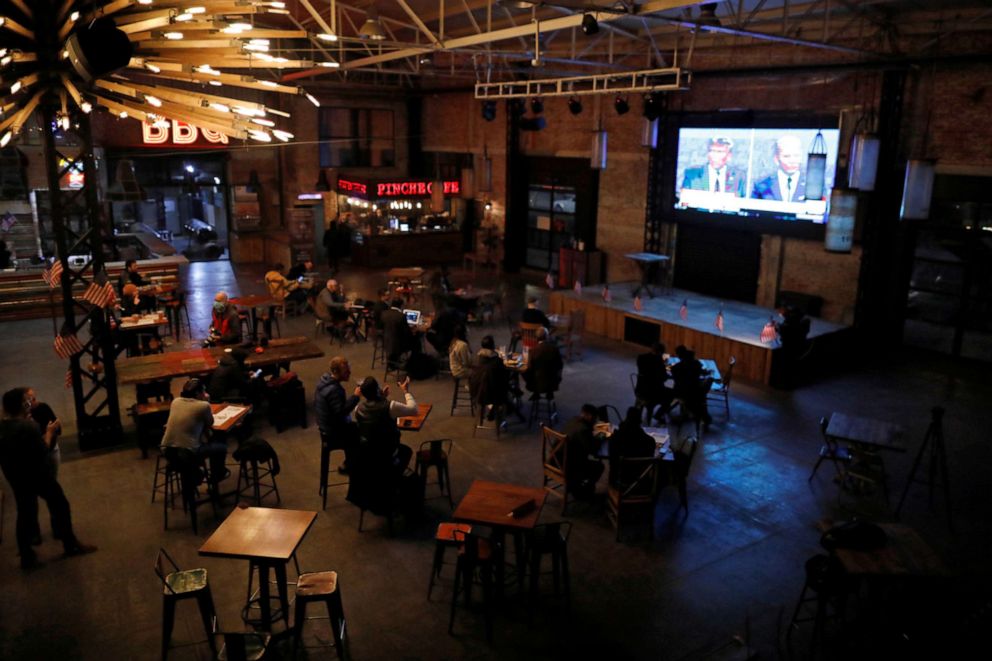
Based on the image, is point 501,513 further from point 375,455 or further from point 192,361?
point 192,361

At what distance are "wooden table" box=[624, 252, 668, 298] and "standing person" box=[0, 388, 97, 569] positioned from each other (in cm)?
1025

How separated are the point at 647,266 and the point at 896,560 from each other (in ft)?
35.7

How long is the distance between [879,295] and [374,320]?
26.8ft

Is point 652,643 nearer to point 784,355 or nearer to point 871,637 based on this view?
point 871,637

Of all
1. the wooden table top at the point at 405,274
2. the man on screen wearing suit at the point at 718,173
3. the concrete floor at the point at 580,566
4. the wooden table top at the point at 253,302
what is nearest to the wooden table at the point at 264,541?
the concrete floor at the point at 580,566

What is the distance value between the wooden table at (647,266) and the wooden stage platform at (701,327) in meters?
0.23

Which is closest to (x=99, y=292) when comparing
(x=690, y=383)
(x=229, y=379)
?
(x=229, y=379)

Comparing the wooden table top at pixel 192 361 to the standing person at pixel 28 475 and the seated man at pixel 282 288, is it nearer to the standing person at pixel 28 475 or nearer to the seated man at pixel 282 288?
the standing person at pixel 28 475

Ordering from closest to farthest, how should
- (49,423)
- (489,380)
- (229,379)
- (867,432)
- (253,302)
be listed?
(49,423), (867,432), (229,379), (489,380), (253,302)

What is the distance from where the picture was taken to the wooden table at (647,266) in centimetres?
1435

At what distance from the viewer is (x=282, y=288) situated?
13.2 metres

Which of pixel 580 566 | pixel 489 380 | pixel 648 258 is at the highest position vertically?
pixel 648 258

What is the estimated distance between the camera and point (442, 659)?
5.12m

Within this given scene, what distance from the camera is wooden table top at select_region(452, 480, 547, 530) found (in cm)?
536
